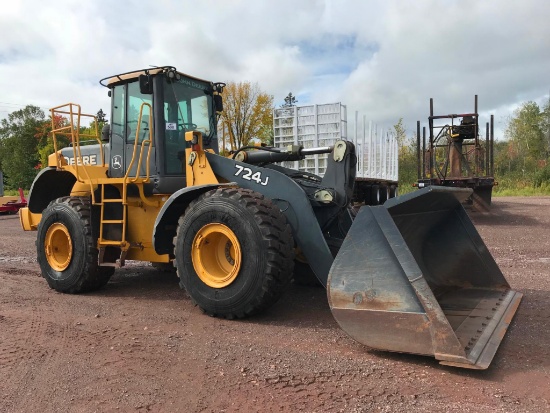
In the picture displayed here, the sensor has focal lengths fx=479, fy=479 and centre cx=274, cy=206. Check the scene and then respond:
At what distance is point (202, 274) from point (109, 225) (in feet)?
5.73

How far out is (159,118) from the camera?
5613 millimetres

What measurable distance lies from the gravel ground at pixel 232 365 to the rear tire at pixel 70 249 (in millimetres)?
396

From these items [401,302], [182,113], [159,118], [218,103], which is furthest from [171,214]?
[401,302]

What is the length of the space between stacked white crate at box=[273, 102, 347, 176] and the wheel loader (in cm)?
562

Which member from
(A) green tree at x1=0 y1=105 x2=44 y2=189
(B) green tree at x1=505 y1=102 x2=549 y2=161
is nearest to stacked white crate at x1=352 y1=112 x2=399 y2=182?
(B) green tree at x1=505 y1=102 x2=549 y2=161

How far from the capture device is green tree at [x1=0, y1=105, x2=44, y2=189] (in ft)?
204

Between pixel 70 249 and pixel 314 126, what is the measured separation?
7.72 meters

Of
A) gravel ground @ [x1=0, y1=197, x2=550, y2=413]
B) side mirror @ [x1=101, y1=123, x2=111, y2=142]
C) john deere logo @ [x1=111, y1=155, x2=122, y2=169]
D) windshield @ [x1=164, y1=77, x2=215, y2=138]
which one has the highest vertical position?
windshield @ [x1=164, y1=77, x2=215, y2=138]

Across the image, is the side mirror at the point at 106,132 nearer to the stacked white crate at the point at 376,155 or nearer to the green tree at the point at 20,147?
the stacked white crate at the point at 376,155

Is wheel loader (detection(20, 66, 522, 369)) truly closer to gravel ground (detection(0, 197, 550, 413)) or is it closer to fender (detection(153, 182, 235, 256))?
fender (detection(153, 182, 235, 256))

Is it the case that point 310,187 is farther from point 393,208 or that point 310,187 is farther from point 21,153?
point 21,153

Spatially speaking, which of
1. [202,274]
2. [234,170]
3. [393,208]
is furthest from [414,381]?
[234,170]

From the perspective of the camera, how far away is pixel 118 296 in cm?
588

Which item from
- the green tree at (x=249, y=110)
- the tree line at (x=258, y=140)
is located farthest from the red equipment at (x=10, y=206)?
the green tree at (x=249, y=110)
